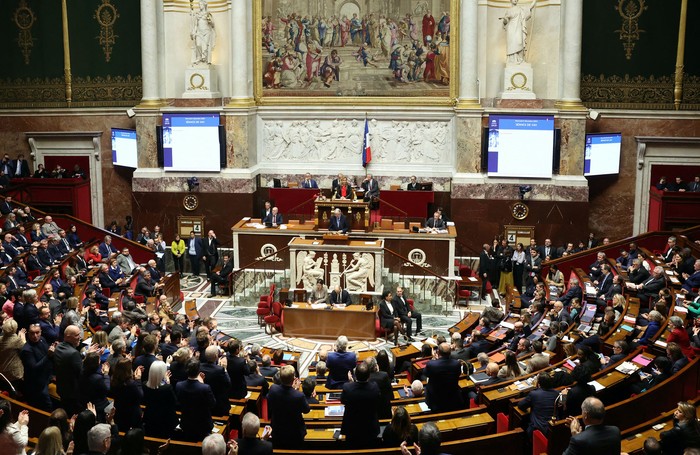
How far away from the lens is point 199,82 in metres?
24.8

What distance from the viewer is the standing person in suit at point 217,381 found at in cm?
977

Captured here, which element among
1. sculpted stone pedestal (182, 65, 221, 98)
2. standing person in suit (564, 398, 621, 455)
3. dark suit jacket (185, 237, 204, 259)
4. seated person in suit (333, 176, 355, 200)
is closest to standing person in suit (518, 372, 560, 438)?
standing person in suit (564, 398, 621, 455)

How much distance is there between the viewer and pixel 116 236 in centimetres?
2244

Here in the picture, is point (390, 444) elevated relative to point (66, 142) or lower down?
lower down

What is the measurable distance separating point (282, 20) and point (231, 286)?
8787mm

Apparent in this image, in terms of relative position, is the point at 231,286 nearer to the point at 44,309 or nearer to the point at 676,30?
the point at 44,309

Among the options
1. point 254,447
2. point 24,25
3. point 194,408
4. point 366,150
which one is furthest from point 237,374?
point 24,25

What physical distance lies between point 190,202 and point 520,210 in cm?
1001

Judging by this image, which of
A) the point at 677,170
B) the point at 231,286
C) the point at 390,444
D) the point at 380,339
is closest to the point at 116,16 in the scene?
the point at 231,286

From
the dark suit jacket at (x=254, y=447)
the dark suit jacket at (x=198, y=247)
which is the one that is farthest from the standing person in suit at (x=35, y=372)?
the dark suit jacket at (x=198, y=247)

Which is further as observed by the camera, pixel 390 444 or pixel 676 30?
pixel 676 30

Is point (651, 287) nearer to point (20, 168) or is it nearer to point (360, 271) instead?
point (360, 271)

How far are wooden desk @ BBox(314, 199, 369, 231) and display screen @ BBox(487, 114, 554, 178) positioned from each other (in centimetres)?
439

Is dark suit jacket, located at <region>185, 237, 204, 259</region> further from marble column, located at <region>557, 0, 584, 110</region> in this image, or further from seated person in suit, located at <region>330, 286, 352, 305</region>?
marble column, located at <region>557, 0, 584, 110</region>
